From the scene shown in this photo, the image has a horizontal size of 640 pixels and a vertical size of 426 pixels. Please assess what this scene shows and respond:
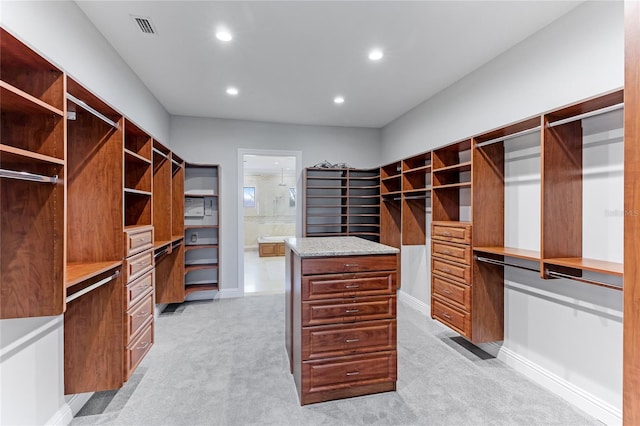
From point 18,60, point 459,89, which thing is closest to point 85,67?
point 18,60

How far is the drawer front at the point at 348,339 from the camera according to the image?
210 cm

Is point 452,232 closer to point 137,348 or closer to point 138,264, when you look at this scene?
point 138,264

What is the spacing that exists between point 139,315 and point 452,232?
2.82 meters

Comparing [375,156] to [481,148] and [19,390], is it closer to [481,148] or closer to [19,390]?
[481,148]

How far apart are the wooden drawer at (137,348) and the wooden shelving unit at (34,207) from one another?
0.82 metres

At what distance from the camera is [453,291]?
2887 millimetres

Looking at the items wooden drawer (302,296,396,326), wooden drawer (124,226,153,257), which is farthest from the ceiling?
wooden drawer (302,296,396,326)

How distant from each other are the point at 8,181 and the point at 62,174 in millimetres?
252

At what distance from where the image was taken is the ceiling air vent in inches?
88.6

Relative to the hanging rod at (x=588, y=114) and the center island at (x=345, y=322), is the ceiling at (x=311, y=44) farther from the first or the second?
the center island at (x=345, y=322)

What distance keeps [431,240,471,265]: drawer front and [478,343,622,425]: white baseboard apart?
0.90m

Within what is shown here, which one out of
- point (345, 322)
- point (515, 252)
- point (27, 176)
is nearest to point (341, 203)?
point (515, 252)

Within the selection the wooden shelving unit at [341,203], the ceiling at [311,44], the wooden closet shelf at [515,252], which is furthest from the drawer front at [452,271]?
the ceiling at [311,44]

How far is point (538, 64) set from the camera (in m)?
2.42
